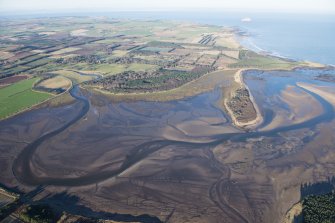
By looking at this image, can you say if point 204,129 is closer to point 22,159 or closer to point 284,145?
point 284,145

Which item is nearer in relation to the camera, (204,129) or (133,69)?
(204,129)

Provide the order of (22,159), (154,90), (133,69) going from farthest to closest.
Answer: (133,69)
(154,90)
(22,159)

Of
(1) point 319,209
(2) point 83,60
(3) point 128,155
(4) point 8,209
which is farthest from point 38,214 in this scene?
(2) point 83,60

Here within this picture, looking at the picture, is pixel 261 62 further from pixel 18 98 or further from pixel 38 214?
pixel 38 214

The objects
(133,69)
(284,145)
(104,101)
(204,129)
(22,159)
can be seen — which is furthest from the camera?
(133,69)

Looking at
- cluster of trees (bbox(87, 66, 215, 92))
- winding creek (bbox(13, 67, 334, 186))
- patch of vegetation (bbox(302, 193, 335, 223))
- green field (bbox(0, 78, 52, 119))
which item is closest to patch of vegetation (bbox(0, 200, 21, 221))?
winding creek (bbox(13, 67, 334, 186))

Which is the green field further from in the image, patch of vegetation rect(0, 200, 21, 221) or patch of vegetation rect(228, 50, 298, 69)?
patch of vegetation rect(228, 50, 298, 69)

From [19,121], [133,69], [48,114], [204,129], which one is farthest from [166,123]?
[133,69]
